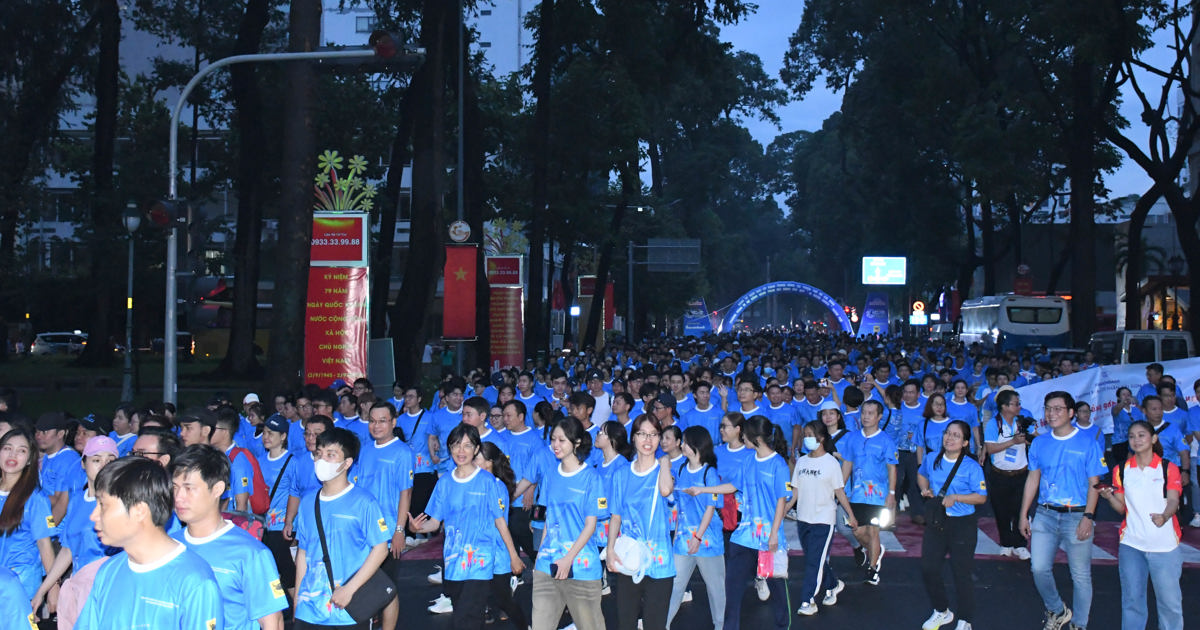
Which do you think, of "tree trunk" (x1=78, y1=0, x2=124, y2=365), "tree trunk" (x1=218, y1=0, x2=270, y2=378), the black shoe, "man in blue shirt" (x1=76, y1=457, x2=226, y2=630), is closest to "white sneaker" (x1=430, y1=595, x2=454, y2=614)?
the black shoe

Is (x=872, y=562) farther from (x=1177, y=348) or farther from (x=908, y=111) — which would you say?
(x=908, y=111)

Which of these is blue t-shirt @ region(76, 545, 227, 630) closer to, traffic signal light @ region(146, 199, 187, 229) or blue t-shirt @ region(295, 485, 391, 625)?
blue t-shirt @ region(295, 485, 391, 625)

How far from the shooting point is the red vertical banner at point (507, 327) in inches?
1335

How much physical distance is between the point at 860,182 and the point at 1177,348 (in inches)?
1127

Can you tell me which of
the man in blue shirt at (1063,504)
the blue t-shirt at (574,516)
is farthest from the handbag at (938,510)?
the blue t-shirt at (574,516)

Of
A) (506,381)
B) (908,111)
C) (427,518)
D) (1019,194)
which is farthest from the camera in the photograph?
(908,111)

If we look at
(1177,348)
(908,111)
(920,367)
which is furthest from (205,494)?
(908,111)

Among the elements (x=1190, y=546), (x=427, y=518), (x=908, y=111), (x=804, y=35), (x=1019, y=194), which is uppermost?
(x=804, y=35)

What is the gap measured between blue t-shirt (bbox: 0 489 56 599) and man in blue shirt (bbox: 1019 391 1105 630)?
6.46 m

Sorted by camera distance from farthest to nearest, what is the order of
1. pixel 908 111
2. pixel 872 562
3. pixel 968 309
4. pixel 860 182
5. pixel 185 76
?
pixel 860 182 → pixel 968 309 → pixel 908 111 → pixel 185 76 → pixel 872 562

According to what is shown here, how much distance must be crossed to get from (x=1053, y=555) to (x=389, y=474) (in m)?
4.85

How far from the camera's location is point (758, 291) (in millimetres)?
84562

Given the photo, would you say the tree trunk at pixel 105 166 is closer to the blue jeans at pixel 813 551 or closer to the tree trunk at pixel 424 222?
the tree trunk at pixel 424 222

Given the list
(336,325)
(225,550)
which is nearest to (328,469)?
(225,550)
